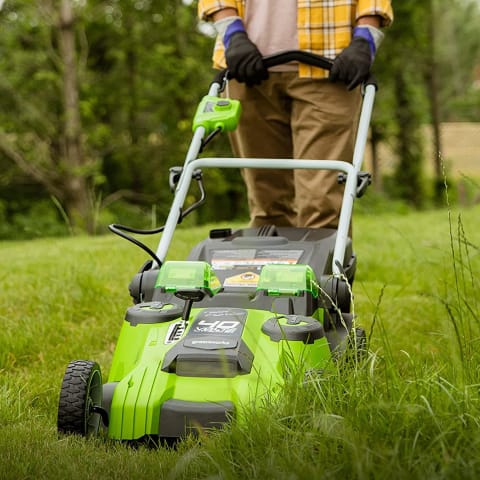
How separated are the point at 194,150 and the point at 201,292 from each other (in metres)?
0.70

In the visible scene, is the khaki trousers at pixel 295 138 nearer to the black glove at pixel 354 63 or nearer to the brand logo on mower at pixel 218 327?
the black glove at pixel 354 63

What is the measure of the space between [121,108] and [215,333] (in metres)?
14.0

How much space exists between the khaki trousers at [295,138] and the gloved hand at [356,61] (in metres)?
0.14

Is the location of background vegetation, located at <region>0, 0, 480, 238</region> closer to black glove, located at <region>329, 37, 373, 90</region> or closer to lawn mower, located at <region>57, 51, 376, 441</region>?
black glove, located at <region>329, 37, 373, 90</region>

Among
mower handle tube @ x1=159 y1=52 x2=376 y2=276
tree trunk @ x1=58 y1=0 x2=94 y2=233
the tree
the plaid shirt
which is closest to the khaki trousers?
the plaid shirt

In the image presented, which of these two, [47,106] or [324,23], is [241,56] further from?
[47,106]

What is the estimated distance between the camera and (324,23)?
116 inches

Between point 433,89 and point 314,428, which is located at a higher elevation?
point 433,89

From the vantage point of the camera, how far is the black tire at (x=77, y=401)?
6.15 feet

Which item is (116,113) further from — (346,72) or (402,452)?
(402,452)

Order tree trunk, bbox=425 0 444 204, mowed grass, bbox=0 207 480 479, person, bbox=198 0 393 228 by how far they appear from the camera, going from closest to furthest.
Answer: mowed grass, bbox=0 207 480 479 → person, bbox=198 0 393 228 → tree trunk, bbox=425 0 444 204

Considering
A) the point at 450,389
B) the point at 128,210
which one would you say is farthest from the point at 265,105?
the point at 128,210

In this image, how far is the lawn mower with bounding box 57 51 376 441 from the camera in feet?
6.13

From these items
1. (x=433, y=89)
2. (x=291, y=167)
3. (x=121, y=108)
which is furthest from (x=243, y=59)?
(x=433, y=89)
